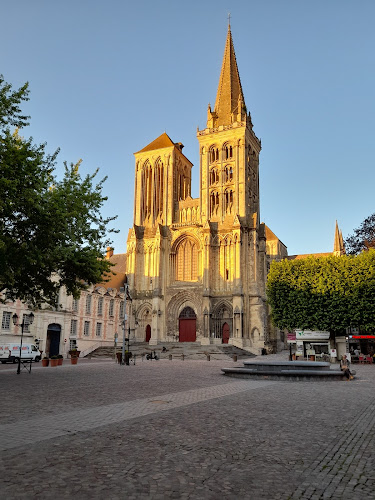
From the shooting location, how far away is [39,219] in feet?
58.5

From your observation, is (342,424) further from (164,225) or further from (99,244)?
(164,225)

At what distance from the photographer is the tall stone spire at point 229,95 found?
60188 millimetres

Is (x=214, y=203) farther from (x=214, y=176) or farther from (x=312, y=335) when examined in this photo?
(x=312, y=335)

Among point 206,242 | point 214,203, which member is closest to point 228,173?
point 214,203

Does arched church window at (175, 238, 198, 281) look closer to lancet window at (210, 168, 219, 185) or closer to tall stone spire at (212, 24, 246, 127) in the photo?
lancet window at (210, 168, 219, 185)

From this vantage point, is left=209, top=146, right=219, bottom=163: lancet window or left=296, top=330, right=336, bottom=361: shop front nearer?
left=296, top=330, right=336, bottom=361: shop front

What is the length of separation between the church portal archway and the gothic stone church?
13cm

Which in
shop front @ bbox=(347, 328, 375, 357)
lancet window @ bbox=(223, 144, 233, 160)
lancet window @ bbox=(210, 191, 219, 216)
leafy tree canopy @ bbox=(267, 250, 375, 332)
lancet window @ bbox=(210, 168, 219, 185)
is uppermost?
lancet window @ bbox=(223, 144, 233, 160)

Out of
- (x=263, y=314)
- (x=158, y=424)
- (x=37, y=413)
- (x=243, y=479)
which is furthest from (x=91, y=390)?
(x=263, y=314)

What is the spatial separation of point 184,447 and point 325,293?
32567 mm

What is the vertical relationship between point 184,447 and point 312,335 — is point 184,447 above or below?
below

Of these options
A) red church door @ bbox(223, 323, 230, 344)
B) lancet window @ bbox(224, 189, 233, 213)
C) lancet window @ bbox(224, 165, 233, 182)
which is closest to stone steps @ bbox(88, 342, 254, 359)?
red church door @ bbox(223, 323, 230, 344)

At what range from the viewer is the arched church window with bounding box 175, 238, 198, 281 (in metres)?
56.9

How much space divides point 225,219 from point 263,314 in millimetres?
13129
